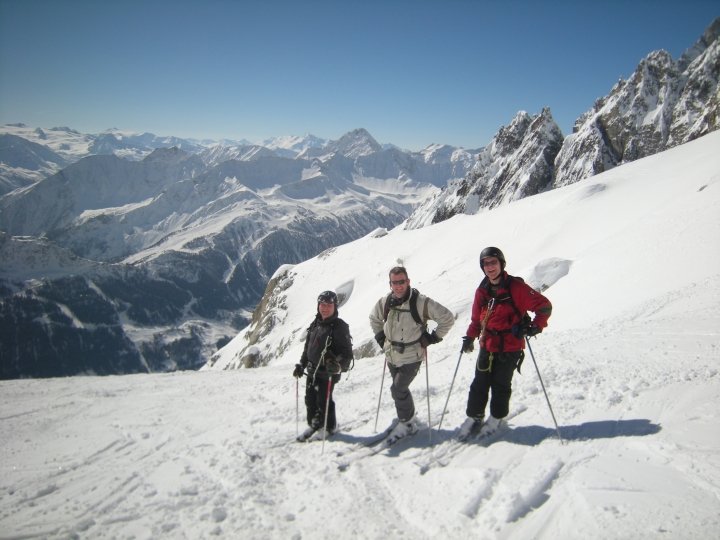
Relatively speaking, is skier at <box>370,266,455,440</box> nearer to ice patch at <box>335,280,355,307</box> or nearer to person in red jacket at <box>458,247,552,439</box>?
person in red jacket at <box>458,247,552,439</box>

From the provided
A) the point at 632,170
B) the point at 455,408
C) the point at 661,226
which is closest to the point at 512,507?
the point at 455,408

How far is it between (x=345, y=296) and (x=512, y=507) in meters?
49.2

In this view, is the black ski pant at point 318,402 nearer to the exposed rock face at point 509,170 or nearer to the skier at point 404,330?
the skier at point 404,330

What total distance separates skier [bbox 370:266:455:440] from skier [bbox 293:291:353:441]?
0.85m

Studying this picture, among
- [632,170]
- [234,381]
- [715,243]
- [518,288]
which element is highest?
[632,170]

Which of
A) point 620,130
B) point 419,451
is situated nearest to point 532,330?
point 419,451

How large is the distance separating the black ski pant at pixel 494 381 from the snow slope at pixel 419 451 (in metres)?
0.53

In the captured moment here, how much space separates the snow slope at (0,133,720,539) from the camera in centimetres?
493

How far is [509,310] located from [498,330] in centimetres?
38

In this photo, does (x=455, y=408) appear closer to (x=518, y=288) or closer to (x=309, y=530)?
(x=518, y=288)

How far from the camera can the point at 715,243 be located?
1609 cm

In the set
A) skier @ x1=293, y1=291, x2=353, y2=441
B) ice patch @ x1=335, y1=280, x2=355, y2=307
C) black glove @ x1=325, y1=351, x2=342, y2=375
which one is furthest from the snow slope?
ice patch @ x1=335, y1=280, x2=355, y2=307

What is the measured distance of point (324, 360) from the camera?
7.98 m

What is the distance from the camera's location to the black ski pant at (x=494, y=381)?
6754mm
